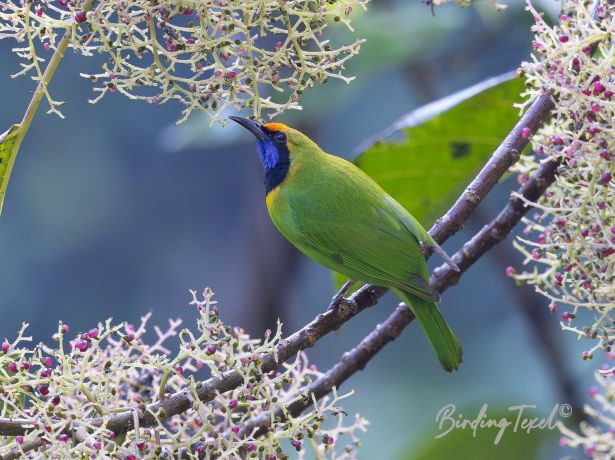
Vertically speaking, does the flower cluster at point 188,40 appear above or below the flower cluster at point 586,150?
above

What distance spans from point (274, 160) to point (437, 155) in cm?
47

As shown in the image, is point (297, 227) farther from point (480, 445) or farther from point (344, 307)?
point (480, 445)

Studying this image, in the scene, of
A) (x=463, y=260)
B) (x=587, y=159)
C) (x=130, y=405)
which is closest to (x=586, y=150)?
(x=587, y=159)

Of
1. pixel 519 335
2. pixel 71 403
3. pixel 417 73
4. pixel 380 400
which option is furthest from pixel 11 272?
pixel 71 403

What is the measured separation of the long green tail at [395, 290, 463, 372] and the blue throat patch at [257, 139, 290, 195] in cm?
56

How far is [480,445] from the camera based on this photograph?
2922mm

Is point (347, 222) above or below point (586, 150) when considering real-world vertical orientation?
above

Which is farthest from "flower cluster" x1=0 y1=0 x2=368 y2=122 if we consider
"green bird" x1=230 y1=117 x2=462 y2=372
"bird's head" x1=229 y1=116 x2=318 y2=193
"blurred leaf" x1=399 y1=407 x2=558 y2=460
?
"blurred leaf" x1=399 y1=407 x2=558 y2=460

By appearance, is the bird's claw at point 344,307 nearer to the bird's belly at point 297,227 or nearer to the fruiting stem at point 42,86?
the bird's belly at point 297,227

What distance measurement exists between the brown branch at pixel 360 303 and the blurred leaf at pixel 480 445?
0.97 meters

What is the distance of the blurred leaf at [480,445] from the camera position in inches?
114

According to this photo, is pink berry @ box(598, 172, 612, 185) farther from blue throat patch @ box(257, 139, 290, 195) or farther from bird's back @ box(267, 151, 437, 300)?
blue throat patch @ box(257, 139, 290, 195)

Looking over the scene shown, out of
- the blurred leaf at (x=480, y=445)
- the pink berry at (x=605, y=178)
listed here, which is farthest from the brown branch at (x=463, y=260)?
the blurred leaf at (x=480, y=445)

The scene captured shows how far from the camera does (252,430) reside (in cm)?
159
